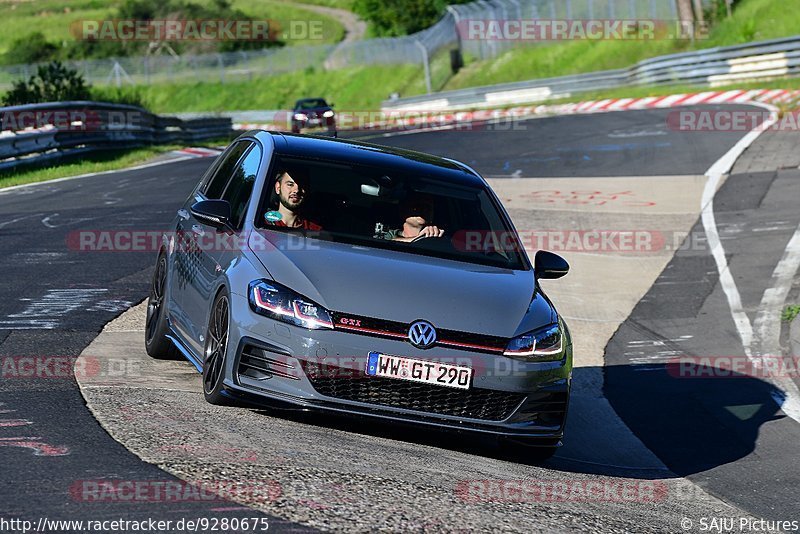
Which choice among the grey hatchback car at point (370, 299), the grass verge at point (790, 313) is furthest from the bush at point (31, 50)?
the grey hatchback car at point (370, 299)

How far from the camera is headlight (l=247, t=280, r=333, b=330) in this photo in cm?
653

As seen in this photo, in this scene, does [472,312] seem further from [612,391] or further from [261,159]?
[612,391]

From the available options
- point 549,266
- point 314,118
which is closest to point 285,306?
point 549,266

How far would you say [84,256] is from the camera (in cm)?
1335

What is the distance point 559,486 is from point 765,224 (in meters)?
10.7

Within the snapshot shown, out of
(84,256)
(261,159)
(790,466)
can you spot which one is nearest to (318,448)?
(261,159)

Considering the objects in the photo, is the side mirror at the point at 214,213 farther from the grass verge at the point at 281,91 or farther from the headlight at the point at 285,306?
the grass verge at the point at 281,91

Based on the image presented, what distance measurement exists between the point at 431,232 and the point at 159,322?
200 cm

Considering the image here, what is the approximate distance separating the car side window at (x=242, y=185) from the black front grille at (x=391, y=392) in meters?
1.40

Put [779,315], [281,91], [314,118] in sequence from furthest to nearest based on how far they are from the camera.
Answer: [281,91]
[314,118]
[779,315]

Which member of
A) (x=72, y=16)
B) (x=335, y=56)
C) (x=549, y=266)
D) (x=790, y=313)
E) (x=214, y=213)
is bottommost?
(x=72, y=16)

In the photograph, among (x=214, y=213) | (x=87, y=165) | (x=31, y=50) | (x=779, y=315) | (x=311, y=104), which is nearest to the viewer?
(x=214, y=213)

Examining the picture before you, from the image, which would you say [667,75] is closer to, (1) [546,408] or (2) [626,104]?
(2) [626,104]

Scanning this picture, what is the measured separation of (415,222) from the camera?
7723 millimetres
